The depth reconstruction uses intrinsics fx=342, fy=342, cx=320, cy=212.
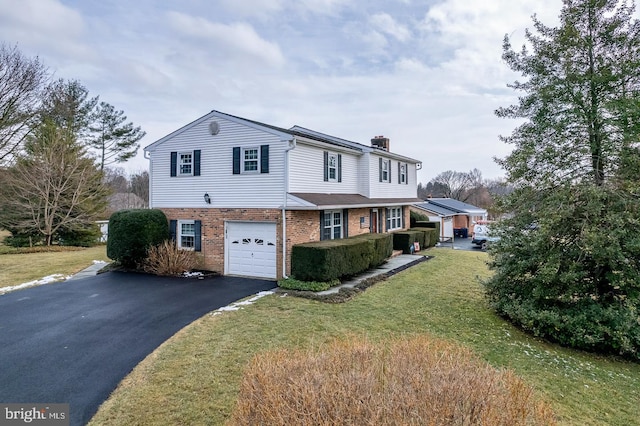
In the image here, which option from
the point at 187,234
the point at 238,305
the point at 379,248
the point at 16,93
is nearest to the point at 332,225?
the point at 379,248

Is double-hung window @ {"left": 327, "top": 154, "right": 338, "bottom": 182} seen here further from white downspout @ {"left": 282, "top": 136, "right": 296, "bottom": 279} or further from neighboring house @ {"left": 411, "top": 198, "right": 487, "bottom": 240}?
neighboring house @ {"left": 411, "top": 198, "right": 487, "bottom": 240}

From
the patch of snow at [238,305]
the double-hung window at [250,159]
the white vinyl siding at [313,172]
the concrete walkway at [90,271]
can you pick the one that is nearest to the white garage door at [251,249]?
the white vinyl siding at [313,172]

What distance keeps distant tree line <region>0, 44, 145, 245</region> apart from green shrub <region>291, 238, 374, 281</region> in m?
17.4

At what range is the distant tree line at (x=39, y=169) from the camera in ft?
61.4

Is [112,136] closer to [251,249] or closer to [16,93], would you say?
[16,93]

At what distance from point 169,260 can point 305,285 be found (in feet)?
19.1

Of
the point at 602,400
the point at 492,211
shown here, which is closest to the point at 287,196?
the point at 492,211

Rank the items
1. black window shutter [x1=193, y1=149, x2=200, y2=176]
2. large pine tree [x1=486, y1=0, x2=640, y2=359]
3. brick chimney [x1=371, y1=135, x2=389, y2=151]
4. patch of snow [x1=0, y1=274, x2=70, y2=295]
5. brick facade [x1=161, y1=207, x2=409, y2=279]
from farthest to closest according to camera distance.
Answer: brick chimney [x1=371, y1=135, x2=389, y2=151] < black window shutter [x1=193, y1=149, x2=200, y2=176] < brick facade [x1=161, y1=207, x2=409, y2=279] < patch of snow [x1=0, y1=274, x2=70, y2=295] < large pine tree [x1=486, y1=0, x2=640, y2=359]

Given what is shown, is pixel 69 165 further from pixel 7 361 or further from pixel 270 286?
pixel 7 361

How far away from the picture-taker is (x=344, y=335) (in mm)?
7031

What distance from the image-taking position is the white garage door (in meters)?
12.9

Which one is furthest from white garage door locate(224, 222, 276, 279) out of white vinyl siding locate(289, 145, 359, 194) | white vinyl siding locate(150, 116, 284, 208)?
white vinyl siding locate(289, 145, 359, 194)

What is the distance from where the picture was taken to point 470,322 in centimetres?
820

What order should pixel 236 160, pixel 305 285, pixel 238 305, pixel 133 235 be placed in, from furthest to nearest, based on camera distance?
pixel 133 235, pixel 236 160, pixel 305 285, pixel 238 305
